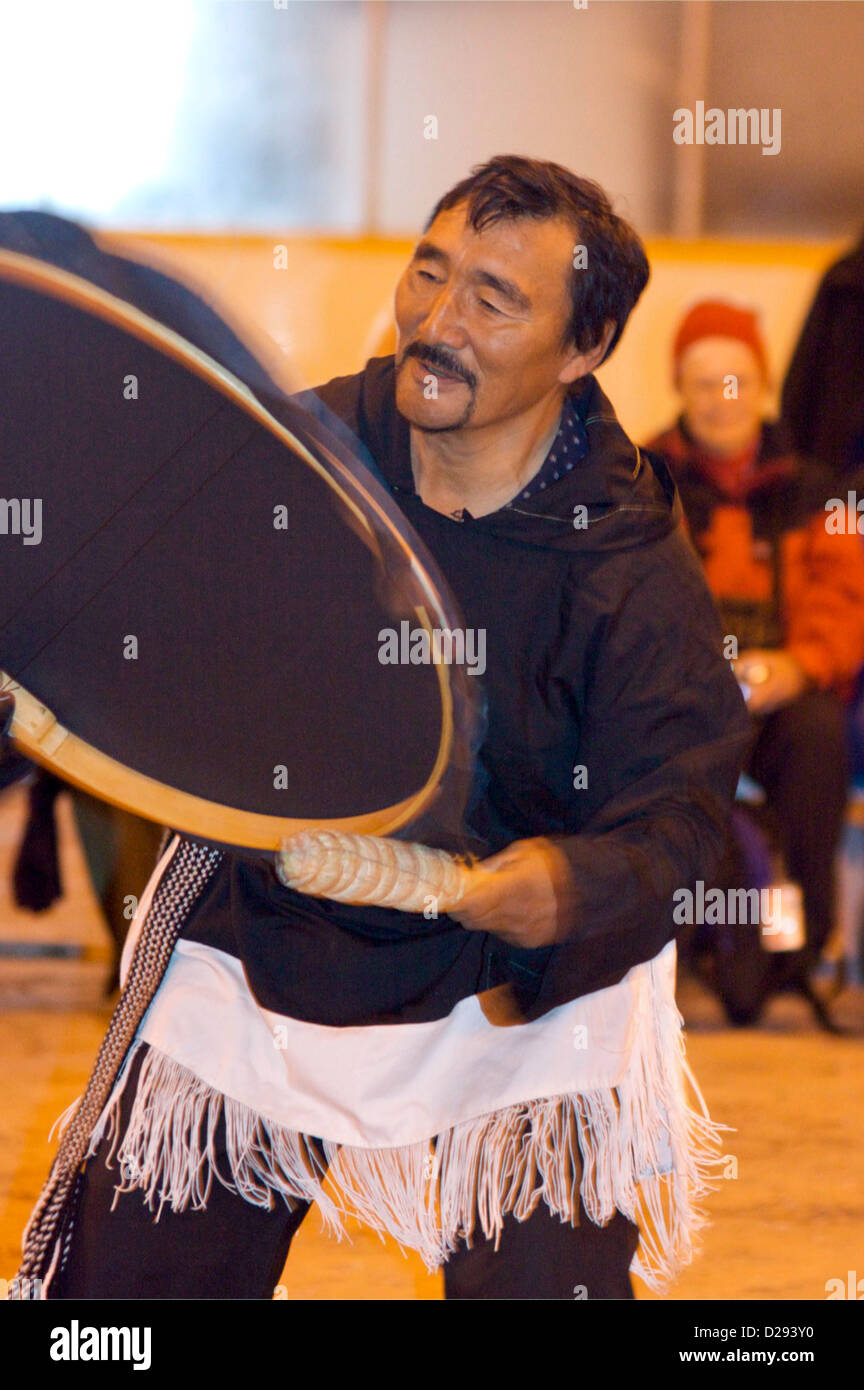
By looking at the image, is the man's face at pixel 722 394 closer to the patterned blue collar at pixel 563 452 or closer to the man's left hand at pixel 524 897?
the patterned blue collar at pixel 563 452

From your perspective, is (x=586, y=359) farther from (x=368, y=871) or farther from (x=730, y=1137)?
(x=730, y=1137)

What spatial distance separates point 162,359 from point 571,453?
0.44 meters

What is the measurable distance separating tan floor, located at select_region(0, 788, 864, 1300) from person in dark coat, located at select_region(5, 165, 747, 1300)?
74 cm

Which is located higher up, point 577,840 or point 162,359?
point 162,359

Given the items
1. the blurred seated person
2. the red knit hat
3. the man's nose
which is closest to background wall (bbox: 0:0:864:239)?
the red knit hat

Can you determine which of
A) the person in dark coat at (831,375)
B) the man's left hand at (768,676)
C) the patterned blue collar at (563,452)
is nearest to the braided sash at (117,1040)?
the patterned blue collar at (563,452)

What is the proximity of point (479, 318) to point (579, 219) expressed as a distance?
0.13 metres

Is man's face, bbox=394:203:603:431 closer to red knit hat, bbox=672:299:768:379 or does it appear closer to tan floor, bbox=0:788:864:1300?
tan floor, bbox=0:788:864:1300

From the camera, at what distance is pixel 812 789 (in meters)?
3.41

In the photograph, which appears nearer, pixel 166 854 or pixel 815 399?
pixel 166 854

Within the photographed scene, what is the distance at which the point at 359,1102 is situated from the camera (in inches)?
55.2

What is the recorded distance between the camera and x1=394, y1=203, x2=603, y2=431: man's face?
137cm

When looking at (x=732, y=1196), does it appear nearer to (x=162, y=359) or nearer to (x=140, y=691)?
(x=140, y=691)
